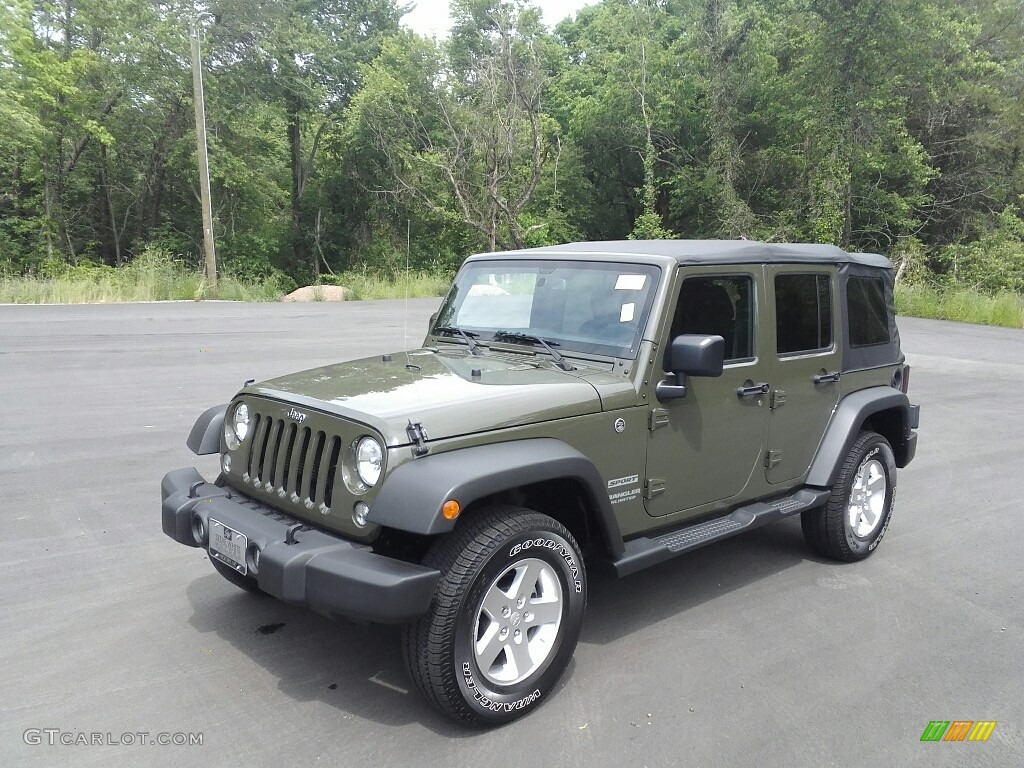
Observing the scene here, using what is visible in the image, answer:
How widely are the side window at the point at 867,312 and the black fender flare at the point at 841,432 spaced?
1.16 ft

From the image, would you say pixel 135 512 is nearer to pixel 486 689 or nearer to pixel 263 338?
pixel 486 689

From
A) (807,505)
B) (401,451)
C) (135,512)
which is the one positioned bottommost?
(135,512)

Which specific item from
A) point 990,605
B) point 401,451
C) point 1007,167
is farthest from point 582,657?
point 1007,167

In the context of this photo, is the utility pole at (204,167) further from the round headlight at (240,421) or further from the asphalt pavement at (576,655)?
the round headlight at (240,421)

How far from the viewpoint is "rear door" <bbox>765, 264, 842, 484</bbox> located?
4531 mm

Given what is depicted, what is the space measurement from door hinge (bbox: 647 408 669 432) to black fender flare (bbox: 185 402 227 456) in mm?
2098

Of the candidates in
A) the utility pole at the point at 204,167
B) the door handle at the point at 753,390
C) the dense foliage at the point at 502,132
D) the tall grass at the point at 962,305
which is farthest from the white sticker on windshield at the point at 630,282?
the dense foliage at the point at 502,132

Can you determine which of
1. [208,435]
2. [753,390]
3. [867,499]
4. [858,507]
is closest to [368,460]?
[208,435]

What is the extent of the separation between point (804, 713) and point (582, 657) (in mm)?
987

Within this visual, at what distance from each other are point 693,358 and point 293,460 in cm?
183

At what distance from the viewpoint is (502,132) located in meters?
31.6

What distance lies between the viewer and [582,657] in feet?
12.4

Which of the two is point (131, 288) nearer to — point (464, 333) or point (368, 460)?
point (464, 333)

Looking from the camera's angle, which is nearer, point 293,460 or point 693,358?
point 293,460
